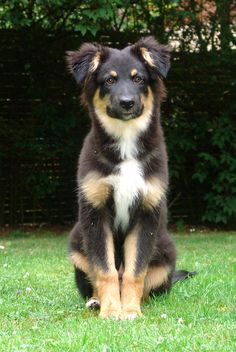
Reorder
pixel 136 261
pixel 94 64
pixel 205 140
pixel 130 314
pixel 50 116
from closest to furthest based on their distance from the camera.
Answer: pixel 130 314
pixel 136 261
pixel 94 64
pixel 50 116
pixel 205 140

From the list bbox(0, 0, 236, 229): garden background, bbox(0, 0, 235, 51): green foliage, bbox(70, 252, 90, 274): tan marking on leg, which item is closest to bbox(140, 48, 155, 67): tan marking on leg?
bbox(70, 252, 90, 274): tan marking on leg

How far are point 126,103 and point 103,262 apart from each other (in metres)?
1.25

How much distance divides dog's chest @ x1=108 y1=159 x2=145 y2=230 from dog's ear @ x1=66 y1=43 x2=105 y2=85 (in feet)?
2.62

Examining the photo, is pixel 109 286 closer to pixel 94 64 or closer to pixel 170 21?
pixel 94 64

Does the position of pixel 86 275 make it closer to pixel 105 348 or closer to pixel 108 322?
pixel 108 322

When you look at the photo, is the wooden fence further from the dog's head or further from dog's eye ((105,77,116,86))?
dog's eye ((105,77,116,86))

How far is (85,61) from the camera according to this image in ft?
18.9

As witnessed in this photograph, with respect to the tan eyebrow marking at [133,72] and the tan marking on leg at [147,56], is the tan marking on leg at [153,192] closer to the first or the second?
the tan eyebrow marking at [133,72]

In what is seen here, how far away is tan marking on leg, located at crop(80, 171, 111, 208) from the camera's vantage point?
549 cm

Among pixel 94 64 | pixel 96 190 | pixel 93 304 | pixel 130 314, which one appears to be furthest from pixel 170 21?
pixel 130 314

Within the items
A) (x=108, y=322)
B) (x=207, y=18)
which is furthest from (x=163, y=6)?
(x=108, y=322)

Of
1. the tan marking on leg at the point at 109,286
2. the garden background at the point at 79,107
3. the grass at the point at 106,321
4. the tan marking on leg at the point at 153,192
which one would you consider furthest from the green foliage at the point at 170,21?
the tan marking on leg at the point at 109,286

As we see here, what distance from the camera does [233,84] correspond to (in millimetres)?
12773

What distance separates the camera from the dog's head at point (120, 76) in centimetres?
555
